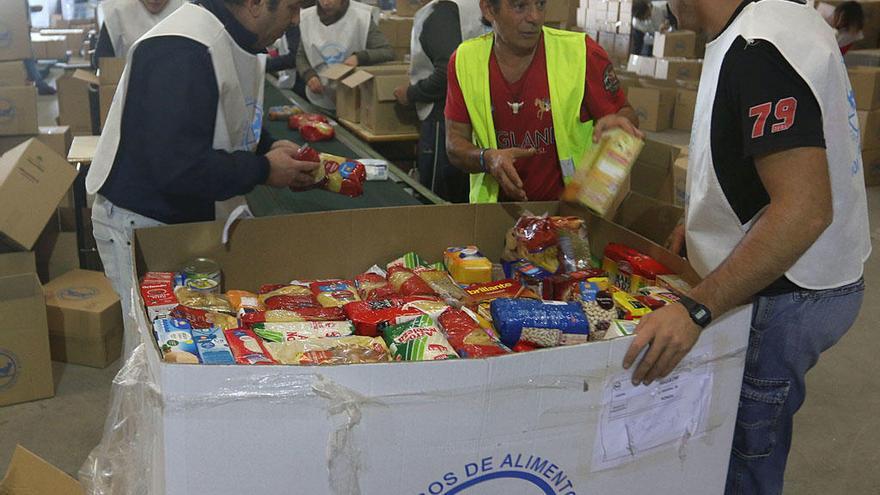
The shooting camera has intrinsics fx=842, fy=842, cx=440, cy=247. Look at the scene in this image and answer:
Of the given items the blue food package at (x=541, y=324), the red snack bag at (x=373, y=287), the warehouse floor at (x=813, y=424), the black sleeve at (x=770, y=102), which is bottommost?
the warehouse floor at (x=813, y=424)

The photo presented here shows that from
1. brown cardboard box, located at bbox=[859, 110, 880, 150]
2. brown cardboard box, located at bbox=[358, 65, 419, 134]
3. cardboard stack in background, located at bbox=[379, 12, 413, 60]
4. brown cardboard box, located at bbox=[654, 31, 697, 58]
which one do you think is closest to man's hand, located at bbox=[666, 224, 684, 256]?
brown cardboard box, located at bbox=[358, 65, 419, 134]

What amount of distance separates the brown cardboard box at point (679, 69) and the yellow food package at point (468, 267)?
705cm

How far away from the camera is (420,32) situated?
401 cm

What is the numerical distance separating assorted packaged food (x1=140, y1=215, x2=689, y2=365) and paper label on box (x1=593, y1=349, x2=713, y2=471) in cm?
12

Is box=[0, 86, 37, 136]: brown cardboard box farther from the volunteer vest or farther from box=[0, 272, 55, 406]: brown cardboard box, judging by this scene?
the volunteer vest

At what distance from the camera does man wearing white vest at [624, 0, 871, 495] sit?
1242 millimetres

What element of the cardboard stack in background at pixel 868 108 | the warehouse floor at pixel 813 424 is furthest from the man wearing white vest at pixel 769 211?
the cardboard stack in background at pixel 868 108

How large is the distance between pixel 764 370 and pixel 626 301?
0.88 ft

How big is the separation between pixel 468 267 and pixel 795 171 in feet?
2.44

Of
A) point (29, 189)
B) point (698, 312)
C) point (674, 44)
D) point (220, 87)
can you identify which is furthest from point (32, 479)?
point (674, 44)

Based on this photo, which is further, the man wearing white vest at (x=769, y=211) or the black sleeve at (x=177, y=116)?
the black sleeve at (x=177, y=116)

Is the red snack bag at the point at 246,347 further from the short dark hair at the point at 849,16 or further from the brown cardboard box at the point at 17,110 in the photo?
the short dark hair at the point at 849,16

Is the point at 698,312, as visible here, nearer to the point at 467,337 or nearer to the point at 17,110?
the point at 467,337

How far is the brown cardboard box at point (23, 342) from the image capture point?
9.72 ft
